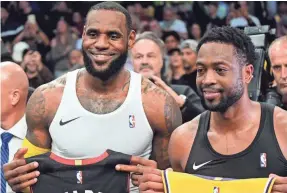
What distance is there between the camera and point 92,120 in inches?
151

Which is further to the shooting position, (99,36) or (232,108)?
(99,36)

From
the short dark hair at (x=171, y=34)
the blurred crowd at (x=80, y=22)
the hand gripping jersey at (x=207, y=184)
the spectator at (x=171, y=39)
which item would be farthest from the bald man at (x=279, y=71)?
the short dark hair at (x=171, y=34)

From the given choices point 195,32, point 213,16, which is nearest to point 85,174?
point 195,32

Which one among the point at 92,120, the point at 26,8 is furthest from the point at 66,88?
the point at 26,8

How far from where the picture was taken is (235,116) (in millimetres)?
3588

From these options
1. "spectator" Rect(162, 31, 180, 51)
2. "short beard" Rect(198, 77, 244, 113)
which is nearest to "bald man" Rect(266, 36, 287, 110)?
"short beard" Rect(198, 77, 244, 113)

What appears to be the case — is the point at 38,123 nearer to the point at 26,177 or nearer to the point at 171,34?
the point at 26,177

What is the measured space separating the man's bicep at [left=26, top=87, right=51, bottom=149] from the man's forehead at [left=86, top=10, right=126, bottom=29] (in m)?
0.51

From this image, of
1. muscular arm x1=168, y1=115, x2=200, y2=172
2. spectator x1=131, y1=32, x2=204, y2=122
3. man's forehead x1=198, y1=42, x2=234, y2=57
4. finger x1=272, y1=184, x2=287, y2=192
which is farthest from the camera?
spectator x1=131, y1=32, x2=204, y2=122

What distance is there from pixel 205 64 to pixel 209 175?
544mm

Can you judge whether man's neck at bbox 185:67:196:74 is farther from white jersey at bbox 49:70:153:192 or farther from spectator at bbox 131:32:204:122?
white jersey at bbox 49:70:153:192

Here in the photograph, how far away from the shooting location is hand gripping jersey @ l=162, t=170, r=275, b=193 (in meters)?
3.27

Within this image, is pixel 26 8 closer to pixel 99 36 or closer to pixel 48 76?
pixel 48 76

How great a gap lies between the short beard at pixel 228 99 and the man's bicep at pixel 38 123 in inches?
38.1
